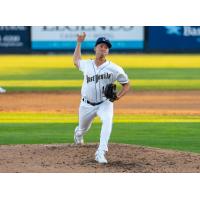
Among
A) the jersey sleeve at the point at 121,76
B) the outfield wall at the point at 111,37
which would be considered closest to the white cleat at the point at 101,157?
the jersey sleeve at the point at 121,76

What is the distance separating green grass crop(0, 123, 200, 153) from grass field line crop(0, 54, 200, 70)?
652 inches

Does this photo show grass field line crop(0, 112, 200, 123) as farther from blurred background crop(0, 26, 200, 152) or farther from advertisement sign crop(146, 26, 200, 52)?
advertisement sign crop(146, 26, 200, 52)

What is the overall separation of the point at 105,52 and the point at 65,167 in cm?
155

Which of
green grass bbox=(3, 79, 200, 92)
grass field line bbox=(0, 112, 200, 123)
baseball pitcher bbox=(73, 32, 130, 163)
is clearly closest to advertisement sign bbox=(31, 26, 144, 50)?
green grass bbox=(3, 79, 200, 92)

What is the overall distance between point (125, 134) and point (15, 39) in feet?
86.3

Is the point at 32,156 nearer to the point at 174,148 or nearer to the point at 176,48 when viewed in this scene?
the point at 174,148

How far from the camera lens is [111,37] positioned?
129ft

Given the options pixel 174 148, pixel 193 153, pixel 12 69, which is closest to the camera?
pixel 193 153

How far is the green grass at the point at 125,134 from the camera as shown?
1217cm

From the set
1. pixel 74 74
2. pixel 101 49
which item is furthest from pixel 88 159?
pixel 74 74

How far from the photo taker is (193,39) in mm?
38625

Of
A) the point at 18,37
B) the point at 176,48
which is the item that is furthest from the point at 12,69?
the point at 176,48

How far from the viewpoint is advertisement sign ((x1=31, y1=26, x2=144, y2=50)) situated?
38.8 m

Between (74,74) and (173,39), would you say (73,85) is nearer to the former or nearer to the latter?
(74,74)
